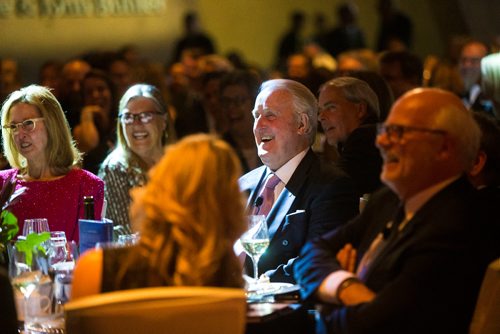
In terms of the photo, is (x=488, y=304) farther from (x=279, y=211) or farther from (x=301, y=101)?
(x=301, y=101)

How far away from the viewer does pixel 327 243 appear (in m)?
4.04

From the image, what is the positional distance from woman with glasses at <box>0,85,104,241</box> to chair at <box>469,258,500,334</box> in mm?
2413

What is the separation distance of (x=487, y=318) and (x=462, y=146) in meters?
0.62

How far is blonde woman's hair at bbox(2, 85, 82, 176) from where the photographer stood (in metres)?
5.43

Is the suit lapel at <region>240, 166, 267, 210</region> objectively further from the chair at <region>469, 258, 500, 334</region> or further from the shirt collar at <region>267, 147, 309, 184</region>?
the chair at <region>469, 258, 500, 334</region>

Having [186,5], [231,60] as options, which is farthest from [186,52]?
[186,5]

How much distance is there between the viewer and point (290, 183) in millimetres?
5023

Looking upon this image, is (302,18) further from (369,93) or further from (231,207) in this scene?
(231,207)

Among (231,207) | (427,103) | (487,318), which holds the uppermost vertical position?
(427,103)

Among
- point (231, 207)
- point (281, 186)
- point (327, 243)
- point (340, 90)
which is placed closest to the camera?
point (231, 207)

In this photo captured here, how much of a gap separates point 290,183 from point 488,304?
5.11ft

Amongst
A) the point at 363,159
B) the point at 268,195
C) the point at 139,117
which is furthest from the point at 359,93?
the point at 139,117

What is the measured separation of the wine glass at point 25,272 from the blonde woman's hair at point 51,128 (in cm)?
122

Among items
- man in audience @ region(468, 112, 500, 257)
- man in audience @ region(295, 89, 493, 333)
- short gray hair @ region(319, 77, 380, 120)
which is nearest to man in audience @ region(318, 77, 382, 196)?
short gray hair @ region(319, 77, 380, 120)
